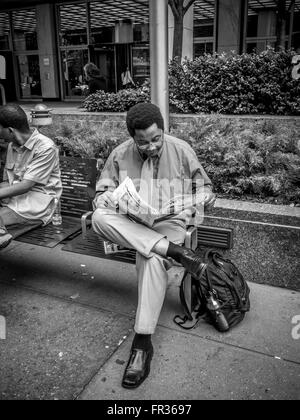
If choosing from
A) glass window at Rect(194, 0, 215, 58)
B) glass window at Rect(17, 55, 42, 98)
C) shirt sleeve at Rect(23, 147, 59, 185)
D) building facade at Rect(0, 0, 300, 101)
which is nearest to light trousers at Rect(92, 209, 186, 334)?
shirt sleeve at Rect(23, 147, 59, 185)

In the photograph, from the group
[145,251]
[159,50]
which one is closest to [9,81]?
[159,50]

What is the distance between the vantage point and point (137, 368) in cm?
250

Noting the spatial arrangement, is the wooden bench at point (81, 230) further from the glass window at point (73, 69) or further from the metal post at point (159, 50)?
the glass window at point (73, 69)

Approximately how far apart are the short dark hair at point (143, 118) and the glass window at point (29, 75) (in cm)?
1577

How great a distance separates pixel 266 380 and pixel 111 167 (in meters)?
1.84

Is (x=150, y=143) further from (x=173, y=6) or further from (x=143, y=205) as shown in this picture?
(x=173, y=6)

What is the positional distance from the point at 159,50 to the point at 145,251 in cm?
252

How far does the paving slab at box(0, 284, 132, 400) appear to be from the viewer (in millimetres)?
2486

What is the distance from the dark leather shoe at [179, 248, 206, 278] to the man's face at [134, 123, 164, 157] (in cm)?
78

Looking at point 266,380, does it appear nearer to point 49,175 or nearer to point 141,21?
point 49,175

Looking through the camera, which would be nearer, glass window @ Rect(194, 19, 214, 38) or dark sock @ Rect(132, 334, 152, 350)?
dark sock @ Rect(132, 334, 152, 350)

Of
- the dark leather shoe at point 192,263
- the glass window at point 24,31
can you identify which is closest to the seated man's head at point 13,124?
the dark leather shoe at point 192,263

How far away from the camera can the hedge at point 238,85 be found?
623 centimetres

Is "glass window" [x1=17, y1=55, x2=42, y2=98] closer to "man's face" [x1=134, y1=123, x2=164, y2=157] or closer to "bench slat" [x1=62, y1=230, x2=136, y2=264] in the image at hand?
"bench slat" [x1=62, y1=230, x2=136, y2=264]
